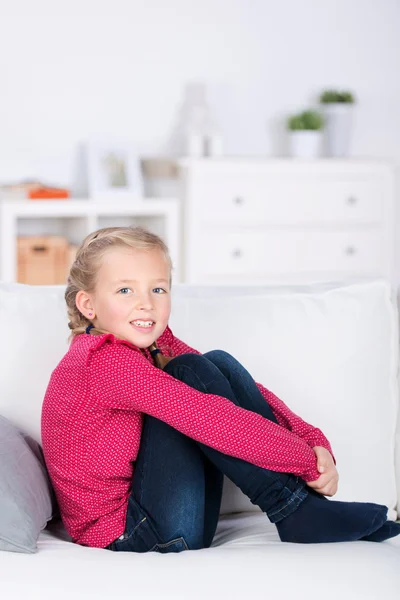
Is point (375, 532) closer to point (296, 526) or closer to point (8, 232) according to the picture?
point (296, 526)

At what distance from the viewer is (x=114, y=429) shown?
59.2 inches

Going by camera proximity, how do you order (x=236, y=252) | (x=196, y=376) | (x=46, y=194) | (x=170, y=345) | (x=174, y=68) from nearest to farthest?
(x=196, y=376) → (x=170, y=345) → (x=46, y=194) → (x=236, y=252) → (x=174, y=68)

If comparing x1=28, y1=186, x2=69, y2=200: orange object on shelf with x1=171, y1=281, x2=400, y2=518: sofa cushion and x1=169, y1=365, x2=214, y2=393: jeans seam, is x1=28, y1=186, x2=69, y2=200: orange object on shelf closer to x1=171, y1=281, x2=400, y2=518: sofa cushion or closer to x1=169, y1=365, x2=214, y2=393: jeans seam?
x1=171, y1=281, x2=400, y2=518: sofa cushion

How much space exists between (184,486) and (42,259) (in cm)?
241

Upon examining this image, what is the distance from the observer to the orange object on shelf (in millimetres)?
3693

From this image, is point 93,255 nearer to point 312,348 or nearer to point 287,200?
point 312,348

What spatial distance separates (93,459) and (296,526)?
35 centimetres

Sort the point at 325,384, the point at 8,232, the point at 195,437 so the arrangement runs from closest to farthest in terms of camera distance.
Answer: the point at 195,437 → the point at 325,384 → the point at 8,232

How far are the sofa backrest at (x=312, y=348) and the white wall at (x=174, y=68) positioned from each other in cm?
239

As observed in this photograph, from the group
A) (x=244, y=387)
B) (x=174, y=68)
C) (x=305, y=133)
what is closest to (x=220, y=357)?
(x=244, y=387)

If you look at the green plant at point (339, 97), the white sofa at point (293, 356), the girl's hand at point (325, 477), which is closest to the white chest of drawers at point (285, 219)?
the green plant at point (339, 97)

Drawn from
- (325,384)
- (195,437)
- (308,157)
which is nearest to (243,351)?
(325,384)

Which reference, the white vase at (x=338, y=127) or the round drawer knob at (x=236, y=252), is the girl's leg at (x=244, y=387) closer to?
the round drawer knob at (x=236, y=252)

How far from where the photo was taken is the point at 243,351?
1740 millimetres
